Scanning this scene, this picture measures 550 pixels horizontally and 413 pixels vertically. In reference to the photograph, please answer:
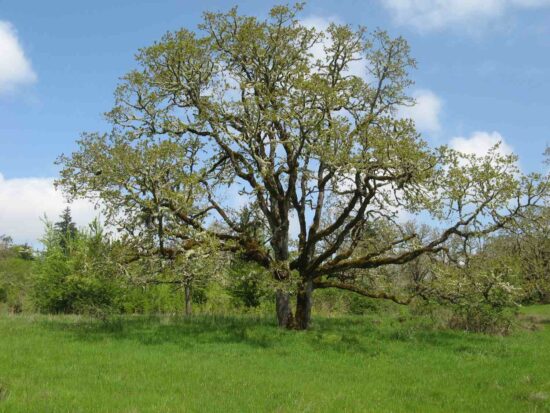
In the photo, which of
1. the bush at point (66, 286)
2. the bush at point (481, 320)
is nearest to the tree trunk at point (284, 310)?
the bush at point (481, 320)

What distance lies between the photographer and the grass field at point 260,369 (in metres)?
10.6

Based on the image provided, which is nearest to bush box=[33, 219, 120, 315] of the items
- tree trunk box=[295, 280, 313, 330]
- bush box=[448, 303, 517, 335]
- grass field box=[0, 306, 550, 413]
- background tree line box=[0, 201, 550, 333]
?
background tree line box=[0, 201, 550, 333]

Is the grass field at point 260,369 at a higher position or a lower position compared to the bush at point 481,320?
lower

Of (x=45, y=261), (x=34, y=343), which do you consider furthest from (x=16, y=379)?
(x=45, y=261)

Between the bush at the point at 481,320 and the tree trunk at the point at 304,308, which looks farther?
the tree trunk at the point at 304,308

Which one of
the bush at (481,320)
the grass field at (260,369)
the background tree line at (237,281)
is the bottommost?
the grass field at (260,369)

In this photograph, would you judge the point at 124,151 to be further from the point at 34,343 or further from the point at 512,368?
the point at 512,368

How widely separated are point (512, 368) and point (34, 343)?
49.5 ft

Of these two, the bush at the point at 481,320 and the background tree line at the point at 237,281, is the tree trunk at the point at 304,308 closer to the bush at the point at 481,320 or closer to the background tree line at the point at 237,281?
the background tree line at the point at 237,281

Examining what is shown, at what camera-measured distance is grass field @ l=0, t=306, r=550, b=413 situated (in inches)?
419

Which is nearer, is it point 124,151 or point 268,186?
point 124,151

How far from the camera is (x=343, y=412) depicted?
10039 millimetres

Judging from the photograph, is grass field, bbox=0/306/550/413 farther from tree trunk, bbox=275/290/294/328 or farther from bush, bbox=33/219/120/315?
bush, bbox=33/219/120/315

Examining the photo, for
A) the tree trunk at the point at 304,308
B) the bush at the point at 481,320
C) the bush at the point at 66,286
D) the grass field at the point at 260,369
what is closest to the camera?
the grass field at the point at 260,369
